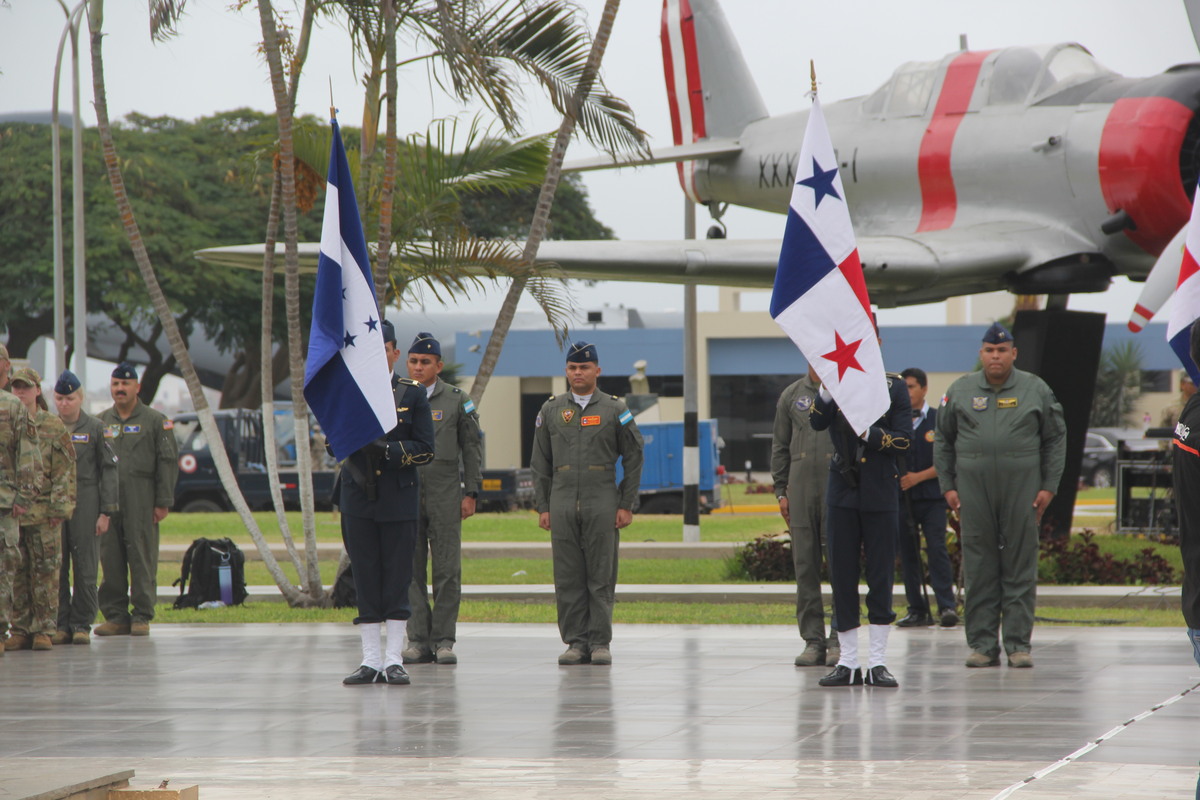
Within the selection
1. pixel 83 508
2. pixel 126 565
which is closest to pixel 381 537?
pixel 83 508

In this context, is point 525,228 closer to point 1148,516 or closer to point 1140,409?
point 1140,409

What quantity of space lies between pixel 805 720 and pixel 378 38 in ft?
27.5

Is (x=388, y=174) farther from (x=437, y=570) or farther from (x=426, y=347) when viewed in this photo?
(x=437, y=570)

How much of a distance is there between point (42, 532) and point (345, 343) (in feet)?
11.1

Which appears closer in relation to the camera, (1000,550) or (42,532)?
(1000,550)

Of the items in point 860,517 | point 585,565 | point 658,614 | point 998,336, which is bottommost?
point 658,614

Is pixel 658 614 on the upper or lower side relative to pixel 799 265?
lower

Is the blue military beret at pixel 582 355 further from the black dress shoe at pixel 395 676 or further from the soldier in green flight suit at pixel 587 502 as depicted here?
the black dress shoe at pixel 395 676

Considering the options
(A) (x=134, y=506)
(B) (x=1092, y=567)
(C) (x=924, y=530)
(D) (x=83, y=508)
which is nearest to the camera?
(D) (x=83, y=508)

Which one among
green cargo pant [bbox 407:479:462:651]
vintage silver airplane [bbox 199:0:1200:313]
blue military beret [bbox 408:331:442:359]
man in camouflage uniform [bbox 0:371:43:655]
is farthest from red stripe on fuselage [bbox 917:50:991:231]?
man in camouflage uniform [bbox 0:371:43:655]

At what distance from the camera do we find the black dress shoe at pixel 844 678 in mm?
8828

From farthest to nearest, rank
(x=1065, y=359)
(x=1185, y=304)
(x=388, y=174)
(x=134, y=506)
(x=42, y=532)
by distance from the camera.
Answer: (x=1065, y=359)
(x=388, y=174)
(x=134, y=506)
(x=42, y=532)
(x=1185, y=304)

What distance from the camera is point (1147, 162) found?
16266 mm

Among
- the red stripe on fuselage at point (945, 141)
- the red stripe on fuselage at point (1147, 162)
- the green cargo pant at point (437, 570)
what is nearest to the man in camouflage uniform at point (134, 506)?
the green cargo pant at point (437, 570)
